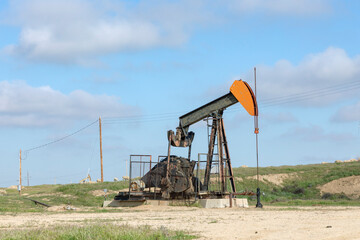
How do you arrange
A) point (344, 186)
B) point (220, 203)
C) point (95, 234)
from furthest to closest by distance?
1. point (344, 186)
2. point (220, 203)
3. point (95, 234)

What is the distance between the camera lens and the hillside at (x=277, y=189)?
28766 mm

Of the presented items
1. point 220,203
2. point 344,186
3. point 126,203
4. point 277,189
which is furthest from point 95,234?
point 344,186

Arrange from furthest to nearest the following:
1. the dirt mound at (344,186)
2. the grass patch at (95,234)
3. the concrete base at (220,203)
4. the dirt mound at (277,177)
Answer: the dirt mound at (277,177), the dirt mound at (344,186), the concrete base at (220,203), the grass patch at (95,234)

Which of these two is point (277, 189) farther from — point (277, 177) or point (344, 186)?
point (277, 177)

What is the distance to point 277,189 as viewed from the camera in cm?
3966

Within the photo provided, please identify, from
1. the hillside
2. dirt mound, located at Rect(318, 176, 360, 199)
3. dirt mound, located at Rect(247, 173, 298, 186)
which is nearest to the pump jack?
the hillside

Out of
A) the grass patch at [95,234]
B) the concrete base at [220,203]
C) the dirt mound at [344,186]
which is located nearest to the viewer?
the grass patch at [95,234]

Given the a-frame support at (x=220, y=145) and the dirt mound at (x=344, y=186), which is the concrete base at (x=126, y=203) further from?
the dirt mound at (x=344, y=186)

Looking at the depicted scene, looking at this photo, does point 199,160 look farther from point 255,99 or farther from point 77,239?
point 77,239

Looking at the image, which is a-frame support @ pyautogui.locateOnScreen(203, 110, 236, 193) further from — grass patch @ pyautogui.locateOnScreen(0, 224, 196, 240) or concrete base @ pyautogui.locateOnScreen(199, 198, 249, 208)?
grass patch @ pyautogui.locateOnScreen(0, 224, 196, 240)

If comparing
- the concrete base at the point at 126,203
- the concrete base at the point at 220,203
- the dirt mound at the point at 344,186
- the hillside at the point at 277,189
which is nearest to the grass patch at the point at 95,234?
the concrete base at the point at 220,203

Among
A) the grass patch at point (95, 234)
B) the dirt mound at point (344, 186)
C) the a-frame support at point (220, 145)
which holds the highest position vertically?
the a-frame support at point (220, 145)

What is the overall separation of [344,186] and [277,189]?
189 inches

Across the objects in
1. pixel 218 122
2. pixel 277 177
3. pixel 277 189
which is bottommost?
pixel 277 189
